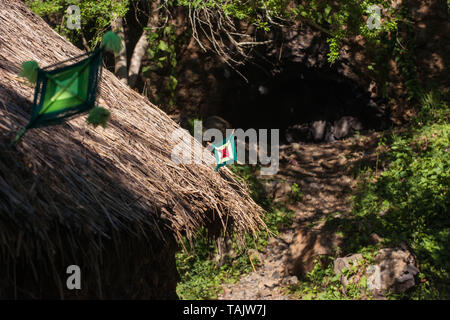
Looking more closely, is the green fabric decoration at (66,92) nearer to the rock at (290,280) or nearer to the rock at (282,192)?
the rock at (290,280)

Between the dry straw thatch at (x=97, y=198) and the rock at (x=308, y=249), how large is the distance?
259cm

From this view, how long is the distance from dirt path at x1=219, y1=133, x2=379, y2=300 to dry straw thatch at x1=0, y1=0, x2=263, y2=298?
2742 mm

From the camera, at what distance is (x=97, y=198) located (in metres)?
2.38

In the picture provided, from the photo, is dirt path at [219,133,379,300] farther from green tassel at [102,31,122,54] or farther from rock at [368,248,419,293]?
green tassel at [102,31,122,54]

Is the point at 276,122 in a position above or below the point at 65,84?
above

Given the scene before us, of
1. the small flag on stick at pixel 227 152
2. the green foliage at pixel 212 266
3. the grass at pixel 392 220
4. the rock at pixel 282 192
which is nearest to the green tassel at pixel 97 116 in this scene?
the small flag on stick at pixel 227 152

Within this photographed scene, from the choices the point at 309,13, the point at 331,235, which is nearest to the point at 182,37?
the point at 309,13

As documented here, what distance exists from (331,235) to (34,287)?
15.8ft

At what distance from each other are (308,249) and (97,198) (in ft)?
15.1

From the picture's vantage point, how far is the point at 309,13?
725cm

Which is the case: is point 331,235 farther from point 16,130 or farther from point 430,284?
point 16,130

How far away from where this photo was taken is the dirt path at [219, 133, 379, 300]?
21.1ft
